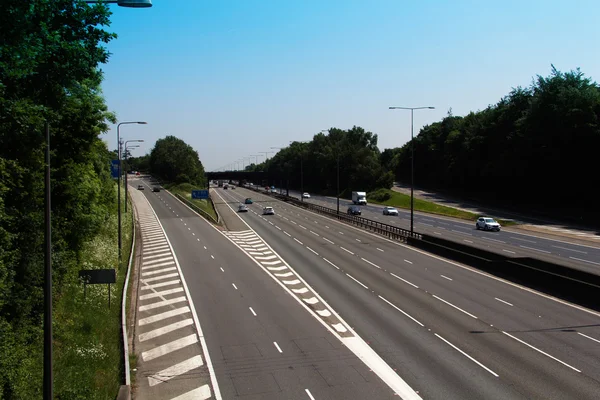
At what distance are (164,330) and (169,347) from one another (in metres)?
2.43

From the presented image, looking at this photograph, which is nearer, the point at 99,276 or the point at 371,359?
the point at 371,359

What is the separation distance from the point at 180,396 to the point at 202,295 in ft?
45.2

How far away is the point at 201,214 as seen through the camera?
80125mm

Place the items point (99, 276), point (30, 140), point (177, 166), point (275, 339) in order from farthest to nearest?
point (177, 166) → point (99, 276) → point (275, 339) → point (30, 140)

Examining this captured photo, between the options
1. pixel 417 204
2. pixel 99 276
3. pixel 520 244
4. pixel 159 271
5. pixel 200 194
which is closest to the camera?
pixel 99 276

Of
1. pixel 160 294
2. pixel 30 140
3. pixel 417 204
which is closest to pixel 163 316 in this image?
pixel 160 294

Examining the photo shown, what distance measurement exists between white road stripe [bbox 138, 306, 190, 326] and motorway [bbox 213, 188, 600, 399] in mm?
7080

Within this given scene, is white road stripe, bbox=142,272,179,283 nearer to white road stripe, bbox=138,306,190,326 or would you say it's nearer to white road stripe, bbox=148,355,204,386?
white road stripe, bbox=138,306,190,326

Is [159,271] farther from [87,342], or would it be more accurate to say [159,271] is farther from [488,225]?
[488,225]

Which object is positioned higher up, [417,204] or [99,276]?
[99,276]

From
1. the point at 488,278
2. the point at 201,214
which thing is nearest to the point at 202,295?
the point at 488,278

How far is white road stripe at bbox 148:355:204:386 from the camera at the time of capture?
55.9ft

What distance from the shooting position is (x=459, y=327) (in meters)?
21.7

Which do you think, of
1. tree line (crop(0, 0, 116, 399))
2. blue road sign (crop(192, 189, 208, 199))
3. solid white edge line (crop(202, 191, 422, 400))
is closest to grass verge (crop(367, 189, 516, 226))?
blue road sign (crop(192, 189, 208, 199))
